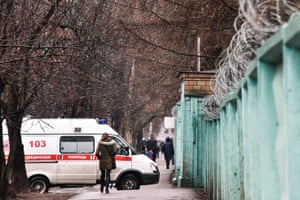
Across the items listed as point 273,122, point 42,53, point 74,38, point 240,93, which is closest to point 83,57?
point 74,38

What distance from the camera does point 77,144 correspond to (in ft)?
68.6

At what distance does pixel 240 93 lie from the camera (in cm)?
662

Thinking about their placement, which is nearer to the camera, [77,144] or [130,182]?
[130,182]

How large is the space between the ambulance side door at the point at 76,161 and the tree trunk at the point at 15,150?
3194mm

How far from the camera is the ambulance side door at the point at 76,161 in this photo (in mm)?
20812

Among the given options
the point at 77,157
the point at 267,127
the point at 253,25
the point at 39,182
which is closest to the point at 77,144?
the point at 77,157

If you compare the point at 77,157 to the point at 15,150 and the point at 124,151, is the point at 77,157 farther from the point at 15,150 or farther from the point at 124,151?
the point at 15,150

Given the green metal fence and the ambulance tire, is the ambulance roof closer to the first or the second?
the ambulance tire

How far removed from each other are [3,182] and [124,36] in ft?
19.2

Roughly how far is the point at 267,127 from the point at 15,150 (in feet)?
42.6

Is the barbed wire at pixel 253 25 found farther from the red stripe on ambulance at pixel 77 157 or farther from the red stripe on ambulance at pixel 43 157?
the red stripe on ambulance at pixel 43 157

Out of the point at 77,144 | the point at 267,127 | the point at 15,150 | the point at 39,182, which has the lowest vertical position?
the point at 39,182

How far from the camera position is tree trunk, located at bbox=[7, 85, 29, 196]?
15.5m

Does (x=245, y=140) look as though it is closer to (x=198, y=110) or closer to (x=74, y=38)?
(x=74, y=38)
